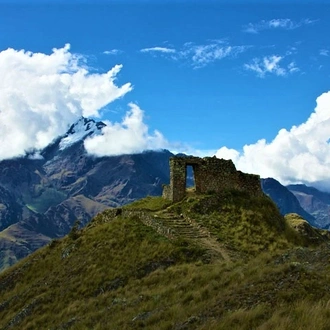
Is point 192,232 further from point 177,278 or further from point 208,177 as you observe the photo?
point 177,278

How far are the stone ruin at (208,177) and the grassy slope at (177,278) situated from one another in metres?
1.67

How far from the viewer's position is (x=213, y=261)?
31.5 m

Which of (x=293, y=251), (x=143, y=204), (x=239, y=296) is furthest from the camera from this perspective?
(x=143, y=204)

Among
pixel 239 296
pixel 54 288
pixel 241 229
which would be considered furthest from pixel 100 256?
pixel 239 296

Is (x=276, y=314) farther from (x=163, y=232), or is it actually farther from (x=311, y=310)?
(x=163, y=232)

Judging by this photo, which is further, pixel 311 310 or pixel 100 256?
pixel 100 256

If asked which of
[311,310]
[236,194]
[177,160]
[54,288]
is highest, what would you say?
[177,160]

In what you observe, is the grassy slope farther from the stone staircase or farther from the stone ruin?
the stone ruin

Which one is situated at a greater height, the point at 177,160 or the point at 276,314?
the point at 177,160

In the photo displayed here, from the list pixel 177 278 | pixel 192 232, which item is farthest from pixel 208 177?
pixel 177 278

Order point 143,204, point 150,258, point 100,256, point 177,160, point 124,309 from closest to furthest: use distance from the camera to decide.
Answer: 1. point 124,309
2. point 150,258
3. point 100,256
4. point 177,160
5. point 143,204

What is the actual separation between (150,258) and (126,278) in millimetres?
2950

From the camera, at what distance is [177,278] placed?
89.9 ft

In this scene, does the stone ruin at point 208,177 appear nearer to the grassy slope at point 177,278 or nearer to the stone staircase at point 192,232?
the grassy slope at point 177,278
